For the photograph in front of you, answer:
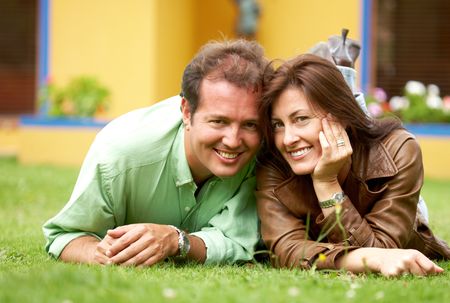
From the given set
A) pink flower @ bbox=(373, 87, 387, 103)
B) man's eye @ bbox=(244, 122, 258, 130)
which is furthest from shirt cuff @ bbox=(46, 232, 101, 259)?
pink flower @ bbox=(373, 87, 387, 103)

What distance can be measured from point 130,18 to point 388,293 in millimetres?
9198

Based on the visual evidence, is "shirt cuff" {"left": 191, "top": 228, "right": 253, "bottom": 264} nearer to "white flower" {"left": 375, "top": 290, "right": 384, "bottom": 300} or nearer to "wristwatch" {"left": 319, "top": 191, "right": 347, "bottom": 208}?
"wristwatch" {"left": 319, "top": 191, "right": 347, "bottom": 208}

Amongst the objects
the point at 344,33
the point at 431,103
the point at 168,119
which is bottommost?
the point at 431,103

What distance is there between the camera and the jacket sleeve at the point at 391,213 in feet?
13.6

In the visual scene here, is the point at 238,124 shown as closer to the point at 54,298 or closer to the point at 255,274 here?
the point at 255,274

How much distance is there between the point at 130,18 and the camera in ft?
39.5

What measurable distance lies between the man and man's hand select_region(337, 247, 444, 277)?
25.1 inches

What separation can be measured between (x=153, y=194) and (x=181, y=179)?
16 cm

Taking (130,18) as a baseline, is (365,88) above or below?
below

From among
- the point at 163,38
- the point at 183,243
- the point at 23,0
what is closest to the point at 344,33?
the point at 183,243

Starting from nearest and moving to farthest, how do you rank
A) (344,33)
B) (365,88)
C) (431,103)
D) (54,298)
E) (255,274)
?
(54,298) → (255,274) → (344,33) → (431,103) → (365,88)

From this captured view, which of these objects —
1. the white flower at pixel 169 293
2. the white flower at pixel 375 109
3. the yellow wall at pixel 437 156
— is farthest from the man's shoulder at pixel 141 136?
the yellow wall at pixel 437 156

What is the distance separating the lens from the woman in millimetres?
4098

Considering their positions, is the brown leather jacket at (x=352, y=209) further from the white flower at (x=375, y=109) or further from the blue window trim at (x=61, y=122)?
the blue window trim at (x=61, y=122)
